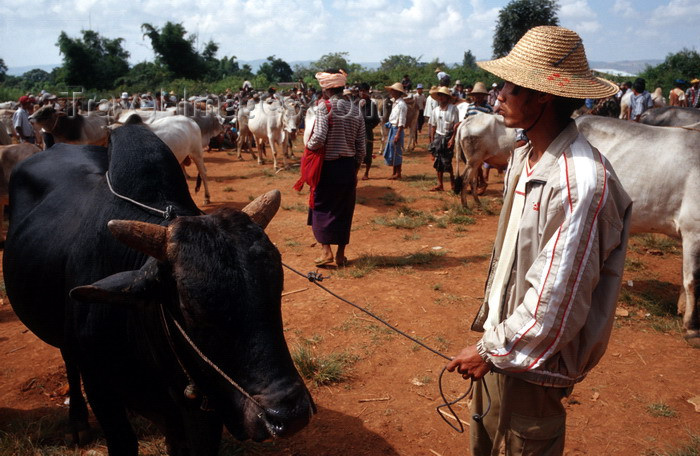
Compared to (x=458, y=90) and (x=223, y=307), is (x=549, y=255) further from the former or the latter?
(x=458, y=90)

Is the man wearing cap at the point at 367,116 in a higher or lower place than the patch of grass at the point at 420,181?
higher

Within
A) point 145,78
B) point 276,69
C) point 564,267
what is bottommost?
point 564,267

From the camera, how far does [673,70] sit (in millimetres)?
35156

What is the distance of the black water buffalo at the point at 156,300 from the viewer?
6.17ft

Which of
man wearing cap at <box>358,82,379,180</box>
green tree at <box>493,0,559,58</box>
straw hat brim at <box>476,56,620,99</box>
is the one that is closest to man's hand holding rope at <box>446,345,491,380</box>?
straw hat brim at <box>476,56,620,99</box>

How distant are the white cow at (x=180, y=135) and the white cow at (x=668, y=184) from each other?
26.2ft

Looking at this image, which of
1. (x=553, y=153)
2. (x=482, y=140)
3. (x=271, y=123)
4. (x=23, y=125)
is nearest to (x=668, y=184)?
(x=553, y=153)

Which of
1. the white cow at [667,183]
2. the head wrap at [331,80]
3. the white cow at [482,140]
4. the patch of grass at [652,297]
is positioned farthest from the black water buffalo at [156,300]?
the white cow at [482,140]

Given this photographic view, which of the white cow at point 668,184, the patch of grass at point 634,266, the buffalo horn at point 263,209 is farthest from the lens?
the patch of grass at point 634,266

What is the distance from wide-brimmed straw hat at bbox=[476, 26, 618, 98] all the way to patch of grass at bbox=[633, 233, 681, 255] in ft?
21.9

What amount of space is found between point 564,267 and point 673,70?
137ft

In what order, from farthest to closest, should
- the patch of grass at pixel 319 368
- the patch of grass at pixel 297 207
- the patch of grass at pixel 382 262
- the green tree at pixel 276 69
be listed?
the green tree at pixel 276 69 < the patch of grass at pixel 297 207 < the patch of grass at pixel 382 262 < the patch of grass at pixel 319 368

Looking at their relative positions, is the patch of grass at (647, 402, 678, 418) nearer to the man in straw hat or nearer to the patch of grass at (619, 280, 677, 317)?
the patch of grass at (619, 280, 677, 317)

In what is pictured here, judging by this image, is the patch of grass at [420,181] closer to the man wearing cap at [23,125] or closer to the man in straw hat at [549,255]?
the man wearing cap at [23,125]
